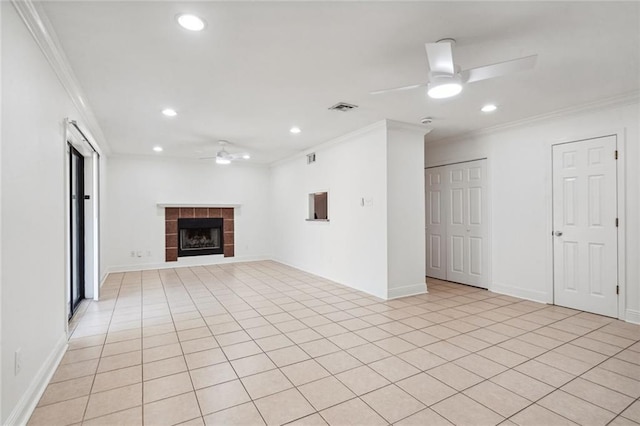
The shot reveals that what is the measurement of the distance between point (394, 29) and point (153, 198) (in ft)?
22.1

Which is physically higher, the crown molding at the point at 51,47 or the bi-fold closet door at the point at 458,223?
the crown molding at the point at 51,47

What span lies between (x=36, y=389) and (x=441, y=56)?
143 inches

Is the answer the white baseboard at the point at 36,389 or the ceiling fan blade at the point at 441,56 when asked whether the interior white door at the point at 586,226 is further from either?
the white baseboard at the point at 36,389

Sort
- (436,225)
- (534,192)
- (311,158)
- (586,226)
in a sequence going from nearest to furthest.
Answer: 1. (586,226)
2. (534,192)
3. (436,225)
4. (311,158)

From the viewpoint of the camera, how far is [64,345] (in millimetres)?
2951

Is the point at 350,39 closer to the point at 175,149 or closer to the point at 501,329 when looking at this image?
the point at 501,329

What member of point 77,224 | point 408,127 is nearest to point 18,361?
point 77,224

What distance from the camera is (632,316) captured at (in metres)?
3.59

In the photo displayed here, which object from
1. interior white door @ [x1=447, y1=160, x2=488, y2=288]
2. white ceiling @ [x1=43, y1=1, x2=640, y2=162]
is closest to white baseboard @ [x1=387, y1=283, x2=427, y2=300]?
interior white door @ [x1=447, y1=160, x2=488, y2=288]

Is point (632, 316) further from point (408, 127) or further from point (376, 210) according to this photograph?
point (408, 127)

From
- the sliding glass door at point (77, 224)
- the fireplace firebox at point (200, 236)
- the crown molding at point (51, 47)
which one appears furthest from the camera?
the fireplace firebox at point (200, 236)

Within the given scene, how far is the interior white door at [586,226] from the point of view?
3.78 m

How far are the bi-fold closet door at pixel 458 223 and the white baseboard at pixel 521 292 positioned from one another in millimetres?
193

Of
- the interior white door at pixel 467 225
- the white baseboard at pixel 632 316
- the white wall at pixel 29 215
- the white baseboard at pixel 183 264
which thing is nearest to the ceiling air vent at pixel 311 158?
the interior white door at pixel 467 225
